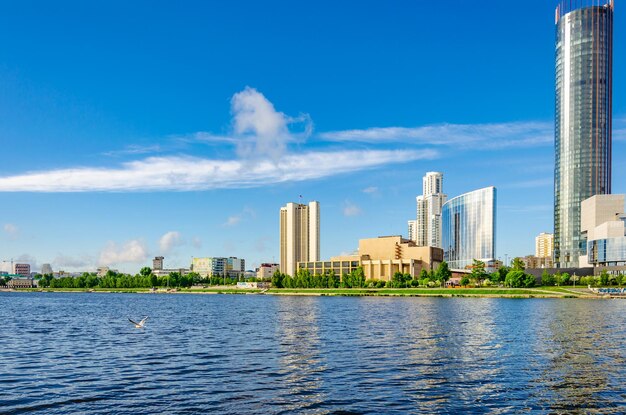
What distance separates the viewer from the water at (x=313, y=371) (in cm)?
3441

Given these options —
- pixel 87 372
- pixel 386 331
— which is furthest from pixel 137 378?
pixel 386 331

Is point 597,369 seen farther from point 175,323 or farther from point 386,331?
point 175,323

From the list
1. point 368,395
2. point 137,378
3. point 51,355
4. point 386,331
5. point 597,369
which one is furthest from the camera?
point 386,331

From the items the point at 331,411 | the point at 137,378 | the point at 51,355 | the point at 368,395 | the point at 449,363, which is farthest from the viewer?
the point at 51,355

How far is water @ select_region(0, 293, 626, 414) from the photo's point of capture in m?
34.4

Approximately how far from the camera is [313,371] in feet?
147

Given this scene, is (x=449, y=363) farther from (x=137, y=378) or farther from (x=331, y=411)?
(x=137, y=378)

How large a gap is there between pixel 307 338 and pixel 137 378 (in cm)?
2811

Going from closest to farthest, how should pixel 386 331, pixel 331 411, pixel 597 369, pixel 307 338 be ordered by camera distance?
pixel 331 411
pixel 597 369
pixel 307 338
pixel 386 331

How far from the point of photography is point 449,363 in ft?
162

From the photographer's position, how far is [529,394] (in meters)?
37.3

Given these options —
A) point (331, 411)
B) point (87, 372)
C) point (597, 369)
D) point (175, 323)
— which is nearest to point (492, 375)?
point (597, 369)

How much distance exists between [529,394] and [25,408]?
29.6m

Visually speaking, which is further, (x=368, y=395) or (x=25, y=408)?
(x=368, y=395)
